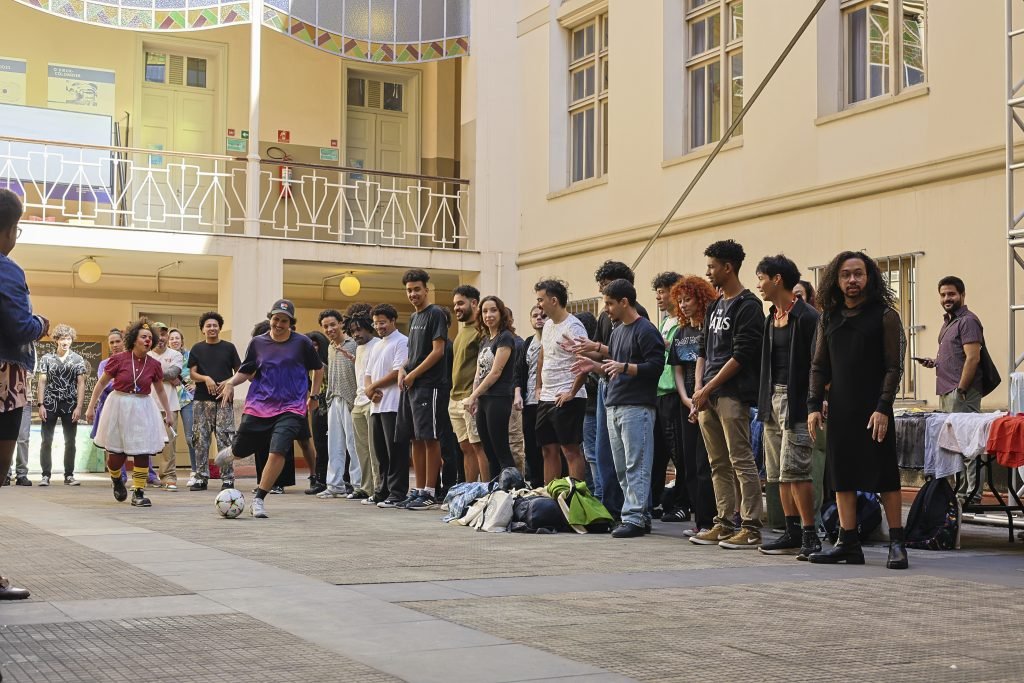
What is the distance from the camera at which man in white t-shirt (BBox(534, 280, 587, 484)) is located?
32.3 ft

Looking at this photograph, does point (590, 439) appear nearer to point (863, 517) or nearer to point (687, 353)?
point (687, 353)

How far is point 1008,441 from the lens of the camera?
26.6 ft

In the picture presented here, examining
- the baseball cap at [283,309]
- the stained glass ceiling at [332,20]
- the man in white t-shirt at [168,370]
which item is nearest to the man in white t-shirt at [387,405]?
the baseball cap at [283,309]

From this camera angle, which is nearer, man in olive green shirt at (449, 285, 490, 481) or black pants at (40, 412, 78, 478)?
man in olive green shirt at (449, 285, 490, 481)

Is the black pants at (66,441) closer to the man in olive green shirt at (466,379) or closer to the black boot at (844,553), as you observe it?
the man in olive green shirt at (466,379)

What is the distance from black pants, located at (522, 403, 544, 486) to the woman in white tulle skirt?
3.41 meters

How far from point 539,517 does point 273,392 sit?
2.55 m

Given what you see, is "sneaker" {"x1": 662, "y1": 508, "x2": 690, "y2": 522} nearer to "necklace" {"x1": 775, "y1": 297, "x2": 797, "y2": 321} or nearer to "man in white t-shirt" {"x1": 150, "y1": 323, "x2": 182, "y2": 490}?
"necklace" {"x1": 775, "y1": 297, "x2": 797, "y2": 321}

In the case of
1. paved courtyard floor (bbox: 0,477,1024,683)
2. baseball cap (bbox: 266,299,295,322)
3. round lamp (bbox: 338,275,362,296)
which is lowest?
paved courtyard floor (bbox: 0,477,1024,683)

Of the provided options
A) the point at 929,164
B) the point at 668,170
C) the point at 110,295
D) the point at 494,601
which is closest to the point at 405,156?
the point at 110,295

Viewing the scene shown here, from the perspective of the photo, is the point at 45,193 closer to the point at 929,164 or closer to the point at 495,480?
the point at 495,480

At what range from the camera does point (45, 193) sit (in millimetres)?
18438

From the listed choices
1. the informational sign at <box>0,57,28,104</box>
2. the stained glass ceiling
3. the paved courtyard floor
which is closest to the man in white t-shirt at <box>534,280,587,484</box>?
the paved courtyard floor

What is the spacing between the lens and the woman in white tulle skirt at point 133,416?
11734mm
